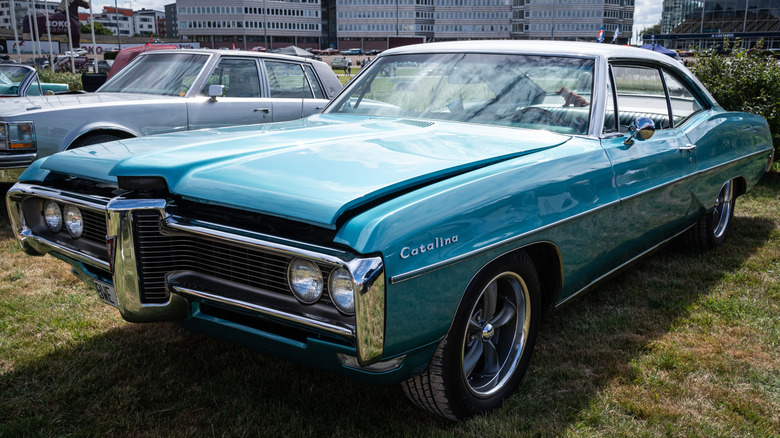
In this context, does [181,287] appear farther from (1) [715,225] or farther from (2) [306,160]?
(1) [715,225]

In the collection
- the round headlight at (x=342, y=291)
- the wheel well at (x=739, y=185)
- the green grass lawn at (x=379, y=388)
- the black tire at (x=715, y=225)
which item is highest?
the round headlight at (x=342, y=291)

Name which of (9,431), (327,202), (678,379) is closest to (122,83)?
(9,431)

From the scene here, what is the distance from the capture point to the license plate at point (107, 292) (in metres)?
2.44

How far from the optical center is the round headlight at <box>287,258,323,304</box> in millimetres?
2002

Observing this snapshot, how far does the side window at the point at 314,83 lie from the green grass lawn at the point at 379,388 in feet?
12.9

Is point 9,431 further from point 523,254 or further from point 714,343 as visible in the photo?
point 714,343

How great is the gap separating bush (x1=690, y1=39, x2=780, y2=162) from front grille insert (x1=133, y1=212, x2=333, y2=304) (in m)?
7.22

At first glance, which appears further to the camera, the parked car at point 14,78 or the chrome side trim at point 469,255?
the parked car at point 14,78

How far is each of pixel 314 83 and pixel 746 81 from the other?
5.21 metres

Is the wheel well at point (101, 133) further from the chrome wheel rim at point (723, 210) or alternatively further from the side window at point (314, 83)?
the chrome wheel rim at point (723, 210)

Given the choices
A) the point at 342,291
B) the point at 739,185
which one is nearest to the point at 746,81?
the point at 739,185

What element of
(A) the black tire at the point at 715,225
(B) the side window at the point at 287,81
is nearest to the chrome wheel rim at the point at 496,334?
(A) the black tire at the point at 715,225

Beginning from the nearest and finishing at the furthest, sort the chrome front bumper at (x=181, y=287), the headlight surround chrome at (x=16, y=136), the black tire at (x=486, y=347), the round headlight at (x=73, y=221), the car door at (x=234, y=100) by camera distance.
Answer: the chrome front bumper at (x=181, y=287)
the black tire at (x=486, y=347)
the round headlight at (x=73, y=221)
the headlight surround chrome at (x=16, y=136)
the car door at (x=234, y=100)

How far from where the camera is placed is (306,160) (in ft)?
7.91
